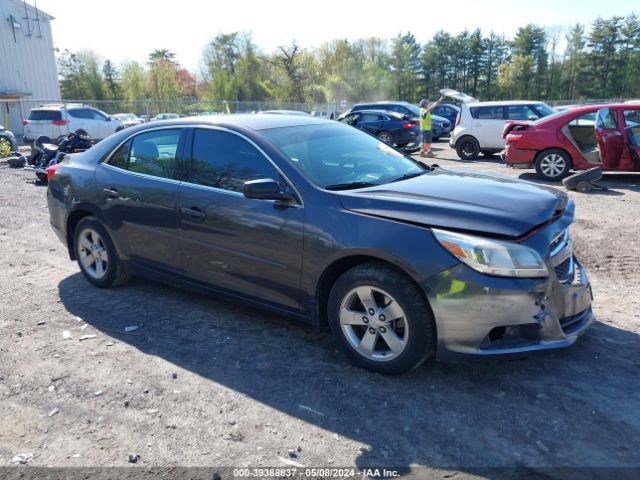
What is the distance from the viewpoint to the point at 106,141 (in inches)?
203

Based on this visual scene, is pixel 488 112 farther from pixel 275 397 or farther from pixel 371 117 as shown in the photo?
pixel 275 397

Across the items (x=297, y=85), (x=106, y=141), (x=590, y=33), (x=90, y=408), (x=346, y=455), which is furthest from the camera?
(x=297, y=85)

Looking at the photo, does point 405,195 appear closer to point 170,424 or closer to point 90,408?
point 170,424

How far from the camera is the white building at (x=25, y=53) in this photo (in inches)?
1287

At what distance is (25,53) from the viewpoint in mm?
34000

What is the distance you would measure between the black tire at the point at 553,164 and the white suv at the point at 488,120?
4397mm

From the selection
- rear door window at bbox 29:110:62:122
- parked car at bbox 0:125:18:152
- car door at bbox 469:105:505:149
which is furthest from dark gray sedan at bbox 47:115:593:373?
rear door window at bbox 29:110:62:122

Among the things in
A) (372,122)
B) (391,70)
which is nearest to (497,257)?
(372,122)

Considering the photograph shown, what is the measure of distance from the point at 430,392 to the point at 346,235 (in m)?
1.12

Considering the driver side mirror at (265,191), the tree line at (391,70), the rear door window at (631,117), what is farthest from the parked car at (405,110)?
the tree line at (391,70)

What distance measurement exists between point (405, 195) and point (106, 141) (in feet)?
10.7

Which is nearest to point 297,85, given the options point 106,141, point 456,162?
point 456,162

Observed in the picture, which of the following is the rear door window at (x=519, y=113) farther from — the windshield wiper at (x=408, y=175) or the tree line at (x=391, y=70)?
the tree line at (x=391, y=70)

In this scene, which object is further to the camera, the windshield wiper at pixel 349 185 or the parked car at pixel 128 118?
the parked car at pixel 128 118
